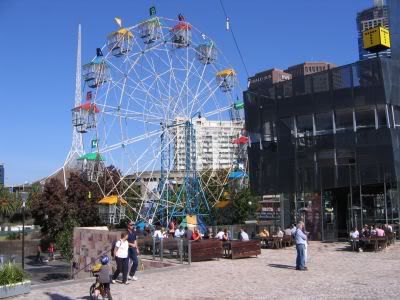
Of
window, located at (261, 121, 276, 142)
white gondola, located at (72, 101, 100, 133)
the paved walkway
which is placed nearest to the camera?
the paved walkway

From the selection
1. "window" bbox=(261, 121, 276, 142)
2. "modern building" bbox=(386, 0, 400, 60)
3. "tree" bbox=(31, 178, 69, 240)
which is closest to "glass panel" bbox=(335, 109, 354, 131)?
"window" bbox=(261, 121, 276, 142)

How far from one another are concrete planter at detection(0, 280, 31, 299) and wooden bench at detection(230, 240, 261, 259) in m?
10.0

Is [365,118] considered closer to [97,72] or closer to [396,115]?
[396,115]

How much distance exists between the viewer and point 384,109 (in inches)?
1220

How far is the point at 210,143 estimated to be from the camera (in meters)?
61.0

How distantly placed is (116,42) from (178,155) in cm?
1152

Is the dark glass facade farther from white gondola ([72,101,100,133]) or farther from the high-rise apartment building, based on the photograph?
white gondola ([72,101,100,133])

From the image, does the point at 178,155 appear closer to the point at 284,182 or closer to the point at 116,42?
the point at 116,42

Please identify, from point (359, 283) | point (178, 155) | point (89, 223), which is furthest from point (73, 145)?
point (359, 283)

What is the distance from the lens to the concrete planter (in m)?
13.3

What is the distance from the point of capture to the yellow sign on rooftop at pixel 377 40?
35625mm

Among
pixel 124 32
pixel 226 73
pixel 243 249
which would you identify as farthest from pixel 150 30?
pixel 243 249

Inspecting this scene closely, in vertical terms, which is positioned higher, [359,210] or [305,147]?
[305,147]

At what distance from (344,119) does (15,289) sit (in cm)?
2409
